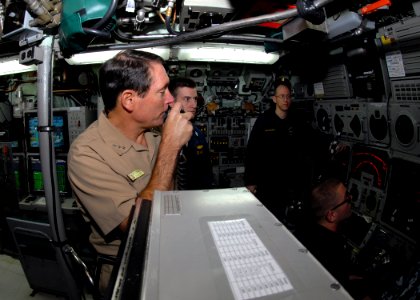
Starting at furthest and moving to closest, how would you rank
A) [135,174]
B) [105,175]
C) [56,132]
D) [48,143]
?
[56,132] → [48,143] → [135,174] → [105,175]

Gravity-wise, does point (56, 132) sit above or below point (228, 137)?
above

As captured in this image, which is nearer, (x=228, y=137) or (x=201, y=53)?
(x=201, y=53)

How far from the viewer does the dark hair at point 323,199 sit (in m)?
2.43

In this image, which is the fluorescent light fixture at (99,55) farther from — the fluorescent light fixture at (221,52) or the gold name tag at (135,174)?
the gold name tag at (135,174)

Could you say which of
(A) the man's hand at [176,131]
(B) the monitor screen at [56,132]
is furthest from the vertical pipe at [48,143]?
(B) the monitor screen at [56,132]

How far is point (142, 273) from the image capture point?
2.16 feet

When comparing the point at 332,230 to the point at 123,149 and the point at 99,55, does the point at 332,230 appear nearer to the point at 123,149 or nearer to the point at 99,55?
the point at 123,149

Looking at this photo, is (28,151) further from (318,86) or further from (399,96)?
(399,96)

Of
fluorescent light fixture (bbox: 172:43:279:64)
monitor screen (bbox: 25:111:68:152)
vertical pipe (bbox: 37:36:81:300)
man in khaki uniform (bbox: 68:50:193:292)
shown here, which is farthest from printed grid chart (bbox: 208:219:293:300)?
monitor screen (bbox: 25:111:68:152)

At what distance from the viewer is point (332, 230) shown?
238cm

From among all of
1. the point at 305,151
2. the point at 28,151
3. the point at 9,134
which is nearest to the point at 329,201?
the point at 305,151

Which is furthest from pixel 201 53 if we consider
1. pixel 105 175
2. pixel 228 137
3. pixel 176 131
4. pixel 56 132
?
pixel 56 132

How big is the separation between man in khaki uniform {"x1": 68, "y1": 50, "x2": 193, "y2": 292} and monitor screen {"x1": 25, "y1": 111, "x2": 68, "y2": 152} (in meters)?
3.12

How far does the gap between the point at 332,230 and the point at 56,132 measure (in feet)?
14.3
